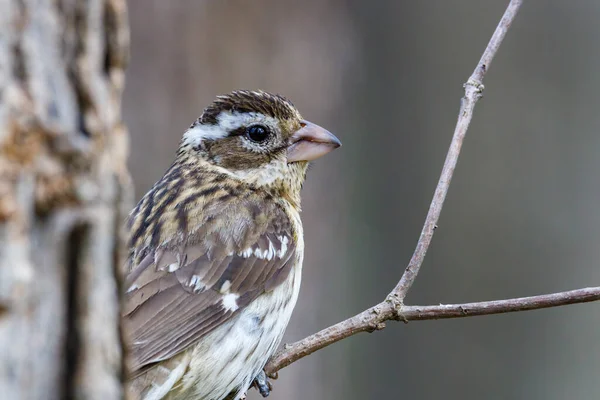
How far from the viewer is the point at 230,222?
3.19 metres

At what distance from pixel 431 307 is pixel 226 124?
142 cm

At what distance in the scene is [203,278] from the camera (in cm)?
300

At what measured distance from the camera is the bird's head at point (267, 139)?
3.41 metres

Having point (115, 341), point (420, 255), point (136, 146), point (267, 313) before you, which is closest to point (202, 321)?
point (267, 313)

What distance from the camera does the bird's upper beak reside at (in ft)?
11.1

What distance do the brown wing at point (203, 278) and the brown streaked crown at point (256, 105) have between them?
0.40 metres

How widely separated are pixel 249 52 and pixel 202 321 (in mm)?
2753

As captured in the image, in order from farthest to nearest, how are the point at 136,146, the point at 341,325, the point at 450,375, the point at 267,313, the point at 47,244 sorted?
the point at 450,375 → the point at 136,146 → the point at 267,313 → the point at 341,325 → the point at 47,244

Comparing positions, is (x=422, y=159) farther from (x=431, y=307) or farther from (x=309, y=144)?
(x=431, y=307)

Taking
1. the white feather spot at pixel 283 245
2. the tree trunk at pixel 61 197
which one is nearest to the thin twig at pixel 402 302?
the white feather spot at pixel 283 245

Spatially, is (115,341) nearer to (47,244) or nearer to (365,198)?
(47,244)

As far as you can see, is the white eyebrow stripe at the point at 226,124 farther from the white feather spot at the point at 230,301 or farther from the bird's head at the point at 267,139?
the white feather spot at the point at 230,301

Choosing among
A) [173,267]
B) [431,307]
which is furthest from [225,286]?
[431,307]

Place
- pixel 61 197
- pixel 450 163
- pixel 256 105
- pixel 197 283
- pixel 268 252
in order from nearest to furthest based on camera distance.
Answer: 1. pixel 61 197
2. pixel 450 163
3. pixel 197 283
4. pixel 268 252
5. pixel 256 105
